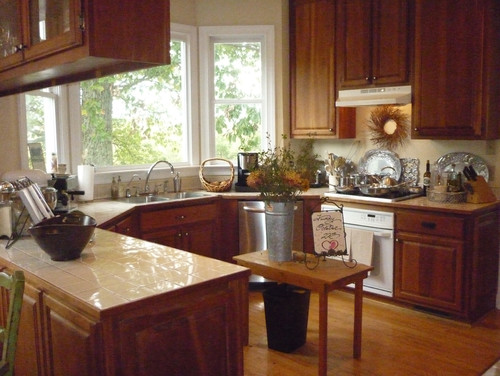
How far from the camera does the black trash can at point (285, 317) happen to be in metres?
3.22

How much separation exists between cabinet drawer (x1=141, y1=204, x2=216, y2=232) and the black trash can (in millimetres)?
1119

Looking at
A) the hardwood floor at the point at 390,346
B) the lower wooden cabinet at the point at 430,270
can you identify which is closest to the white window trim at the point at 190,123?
the hardwood floor at the point at 390,346

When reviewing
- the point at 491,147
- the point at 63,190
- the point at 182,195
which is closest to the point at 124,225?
the point at 63,190

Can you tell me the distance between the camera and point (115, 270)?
206 centimetres

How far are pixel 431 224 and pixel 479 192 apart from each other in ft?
1.44

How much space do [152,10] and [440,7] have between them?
2.70 meters

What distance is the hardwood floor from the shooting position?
10.0 feet

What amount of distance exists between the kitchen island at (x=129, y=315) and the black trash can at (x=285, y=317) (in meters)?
1.12

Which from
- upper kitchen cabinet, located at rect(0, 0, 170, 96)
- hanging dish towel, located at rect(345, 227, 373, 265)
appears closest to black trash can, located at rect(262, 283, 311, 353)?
hanging dish towel, located at rect(345, 227, 373, 265)

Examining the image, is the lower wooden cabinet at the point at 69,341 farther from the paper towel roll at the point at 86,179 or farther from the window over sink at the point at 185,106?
the window over sink at the point at 185,106

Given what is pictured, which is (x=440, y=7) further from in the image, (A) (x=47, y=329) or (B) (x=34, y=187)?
(A) (x=47, y=329)

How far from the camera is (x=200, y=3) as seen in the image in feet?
16.0

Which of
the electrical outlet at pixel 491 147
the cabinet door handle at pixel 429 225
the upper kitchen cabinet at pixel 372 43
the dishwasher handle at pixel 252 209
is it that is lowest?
the cabinet door handle at pixel 429 225

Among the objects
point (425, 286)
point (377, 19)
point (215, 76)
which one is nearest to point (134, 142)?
point (215, 76)
